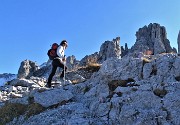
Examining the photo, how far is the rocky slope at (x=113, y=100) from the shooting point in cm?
1562

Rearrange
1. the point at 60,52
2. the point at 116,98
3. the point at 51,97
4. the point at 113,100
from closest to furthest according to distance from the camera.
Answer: the point at 113,100, the point at 116,98, the point at 51,97, the point at 60,52

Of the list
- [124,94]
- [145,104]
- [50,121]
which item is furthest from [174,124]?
[50,121]

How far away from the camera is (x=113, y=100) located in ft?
55.2

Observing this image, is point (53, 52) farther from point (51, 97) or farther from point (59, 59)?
point (51, 97)

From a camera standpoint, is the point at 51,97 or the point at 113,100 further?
the point at 51,97

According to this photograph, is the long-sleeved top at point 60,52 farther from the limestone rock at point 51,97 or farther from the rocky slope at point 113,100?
the limestone rock at point 51,97

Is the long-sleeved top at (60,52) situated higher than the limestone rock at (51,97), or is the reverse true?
the long-sleeved top at (60,52)

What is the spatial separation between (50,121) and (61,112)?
0.77 metres

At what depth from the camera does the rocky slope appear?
615 inches

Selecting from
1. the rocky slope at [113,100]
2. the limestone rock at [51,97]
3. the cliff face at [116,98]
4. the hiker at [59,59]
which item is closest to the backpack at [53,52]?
the hiker at [59,59]

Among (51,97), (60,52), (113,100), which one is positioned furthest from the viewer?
(60,52)

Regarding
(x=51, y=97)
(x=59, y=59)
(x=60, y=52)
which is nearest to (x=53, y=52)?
(x=60, y=52)

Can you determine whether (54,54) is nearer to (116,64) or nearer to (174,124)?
(116,64)

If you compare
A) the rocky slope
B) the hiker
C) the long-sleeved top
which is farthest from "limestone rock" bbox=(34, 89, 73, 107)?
the long-sleeved top
